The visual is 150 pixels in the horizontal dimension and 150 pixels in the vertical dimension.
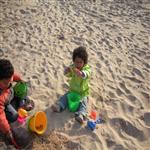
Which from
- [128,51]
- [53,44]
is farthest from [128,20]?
[53,44]

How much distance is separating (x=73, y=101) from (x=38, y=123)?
639mm

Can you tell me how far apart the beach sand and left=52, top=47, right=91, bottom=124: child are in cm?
12

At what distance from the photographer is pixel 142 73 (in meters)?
5.03

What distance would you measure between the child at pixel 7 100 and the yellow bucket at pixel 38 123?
9.9 inches

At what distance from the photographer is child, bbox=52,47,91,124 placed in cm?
383

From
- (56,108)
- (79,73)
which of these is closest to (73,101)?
(56,108)

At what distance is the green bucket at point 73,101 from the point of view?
159 inches

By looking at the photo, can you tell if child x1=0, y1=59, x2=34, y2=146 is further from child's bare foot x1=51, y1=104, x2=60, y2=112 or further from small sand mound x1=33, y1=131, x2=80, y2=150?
child's bare foot x1=51, y1=104, x2=60, y2=112

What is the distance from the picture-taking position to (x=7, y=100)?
366 cm

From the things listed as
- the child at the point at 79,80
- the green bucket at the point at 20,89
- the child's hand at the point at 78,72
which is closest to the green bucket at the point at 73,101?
the child at the point at 79,80

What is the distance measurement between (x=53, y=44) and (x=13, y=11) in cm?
171

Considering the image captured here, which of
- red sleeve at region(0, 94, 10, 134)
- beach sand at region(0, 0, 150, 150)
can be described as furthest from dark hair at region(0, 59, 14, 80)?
beach sand at region(0, 0, 150, 150)

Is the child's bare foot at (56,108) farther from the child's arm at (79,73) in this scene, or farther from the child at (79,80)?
the child's arm at (79,73)

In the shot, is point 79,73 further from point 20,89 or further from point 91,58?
point 91,58
